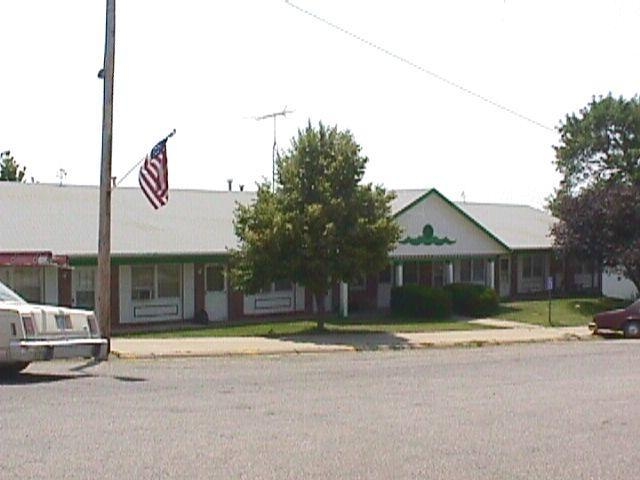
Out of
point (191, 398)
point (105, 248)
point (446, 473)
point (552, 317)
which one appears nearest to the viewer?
point (446, 473)

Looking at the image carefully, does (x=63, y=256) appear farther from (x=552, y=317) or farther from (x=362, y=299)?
(x=552, y=317)

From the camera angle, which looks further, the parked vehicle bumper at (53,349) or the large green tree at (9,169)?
the large green tree at (9,169)

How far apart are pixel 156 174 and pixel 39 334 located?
28.2ft

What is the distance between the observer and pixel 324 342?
28.7 metres

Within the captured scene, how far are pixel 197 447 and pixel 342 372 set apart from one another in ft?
31.4

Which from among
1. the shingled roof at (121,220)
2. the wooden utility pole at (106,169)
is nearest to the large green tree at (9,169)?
the shingled roof at (121,220)

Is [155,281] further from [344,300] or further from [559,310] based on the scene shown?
[559,310]

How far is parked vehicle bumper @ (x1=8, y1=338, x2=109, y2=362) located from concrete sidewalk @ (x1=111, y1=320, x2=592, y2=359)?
483 centimetres

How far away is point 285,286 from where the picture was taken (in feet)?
125

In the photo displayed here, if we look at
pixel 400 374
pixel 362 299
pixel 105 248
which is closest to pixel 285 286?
pixel 362 299

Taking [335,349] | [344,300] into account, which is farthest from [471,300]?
[335,349]

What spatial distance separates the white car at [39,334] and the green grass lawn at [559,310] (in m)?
23.5

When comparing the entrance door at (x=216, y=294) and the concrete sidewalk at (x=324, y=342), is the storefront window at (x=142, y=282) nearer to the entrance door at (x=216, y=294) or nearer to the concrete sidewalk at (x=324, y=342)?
the entrance door at (x=216, y=294)

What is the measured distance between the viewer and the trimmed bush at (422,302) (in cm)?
3881
